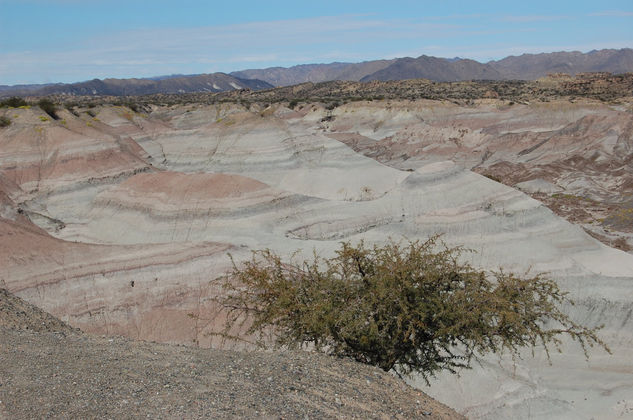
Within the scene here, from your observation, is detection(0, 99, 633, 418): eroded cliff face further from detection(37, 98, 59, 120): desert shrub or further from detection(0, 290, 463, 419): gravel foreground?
detection(0, 290, 463, 419): gravel foreground

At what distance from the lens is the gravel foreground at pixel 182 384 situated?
273 inches

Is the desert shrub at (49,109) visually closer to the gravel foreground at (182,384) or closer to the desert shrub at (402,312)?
the gravel foreground at (182,384)

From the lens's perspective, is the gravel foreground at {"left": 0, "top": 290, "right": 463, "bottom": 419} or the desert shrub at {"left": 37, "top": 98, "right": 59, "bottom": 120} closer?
the gravel foreground at {"left": 0, "top": 290, "right": 463, "bottom": 419}

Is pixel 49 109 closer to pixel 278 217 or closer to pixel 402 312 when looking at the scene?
pixel 278 217

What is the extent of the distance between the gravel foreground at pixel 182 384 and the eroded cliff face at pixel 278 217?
745cm

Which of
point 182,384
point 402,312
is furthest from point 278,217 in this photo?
point 182,384

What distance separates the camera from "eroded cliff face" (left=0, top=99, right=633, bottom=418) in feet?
58.2

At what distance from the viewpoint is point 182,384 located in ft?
25.8

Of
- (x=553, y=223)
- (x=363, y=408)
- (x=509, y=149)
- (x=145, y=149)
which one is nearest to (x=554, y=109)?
(x=509, y=149)

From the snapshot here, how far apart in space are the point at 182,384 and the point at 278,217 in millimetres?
22052

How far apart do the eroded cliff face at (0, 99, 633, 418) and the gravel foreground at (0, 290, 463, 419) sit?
293 inches

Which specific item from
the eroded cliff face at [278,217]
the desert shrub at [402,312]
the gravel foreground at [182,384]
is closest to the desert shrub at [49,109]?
the eroded cliff face at [278,217]

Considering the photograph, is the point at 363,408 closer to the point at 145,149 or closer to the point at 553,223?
the point at 553,223

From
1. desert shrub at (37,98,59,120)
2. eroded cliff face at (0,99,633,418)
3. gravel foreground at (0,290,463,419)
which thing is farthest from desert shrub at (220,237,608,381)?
desert shrub at (37,98,59,120)
